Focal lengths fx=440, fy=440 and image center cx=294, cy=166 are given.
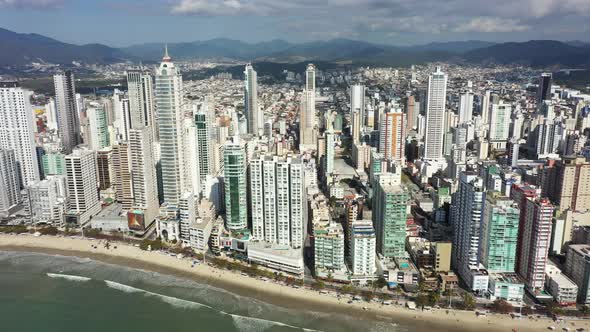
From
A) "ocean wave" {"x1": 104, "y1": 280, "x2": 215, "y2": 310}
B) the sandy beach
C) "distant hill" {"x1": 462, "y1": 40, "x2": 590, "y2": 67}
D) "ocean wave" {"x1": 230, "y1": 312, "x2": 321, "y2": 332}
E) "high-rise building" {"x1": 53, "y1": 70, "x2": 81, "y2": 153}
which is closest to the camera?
the sandy beach

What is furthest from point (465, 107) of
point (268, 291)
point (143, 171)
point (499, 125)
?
point (268, 291)

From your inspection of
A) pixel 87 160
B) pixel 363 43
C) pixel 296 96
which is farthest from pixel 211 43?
pixel 87 160

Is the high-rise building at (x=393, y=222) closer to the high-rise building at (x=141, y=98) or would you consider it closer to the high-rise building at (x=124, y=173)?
the high-rise building at (x=124, y=173)

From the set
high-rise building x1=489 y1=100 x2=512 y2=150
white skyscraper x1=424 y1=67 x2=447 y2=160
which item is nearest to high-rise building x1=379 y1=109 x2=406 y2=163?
white skyscraper x1=424 y1=67 x2=447 y2=160

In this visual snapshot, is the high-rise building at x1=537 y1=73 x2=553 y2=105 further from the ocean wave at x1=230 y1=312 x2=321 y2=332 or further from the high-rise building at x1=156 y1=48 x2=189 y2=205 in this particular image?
the ocean wave at x1=230 y1=312 x2=321 y2=332

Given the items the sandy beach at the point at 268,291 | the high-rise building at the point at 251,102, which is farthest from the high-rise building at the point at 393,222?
the high-rise building at the point at 251,102

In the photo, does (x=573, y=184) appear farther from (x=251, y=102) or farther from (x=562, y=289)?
(x=251, y=102)

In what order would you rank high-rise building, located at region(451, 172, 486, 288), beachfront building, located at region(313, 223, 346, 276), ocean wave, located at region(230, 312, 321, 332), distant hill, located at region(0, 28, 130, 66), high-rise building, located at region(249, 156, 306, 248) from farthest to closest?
1. distant hill, located at region(0, 28, 130, 66)
2. high-rise building, located at region(249, 156, 306, 248)
3. beachfront building, located at region(313, 223, 346, 276)
4. high-rise building, located at region(451, 172, 486, 288)
5. ocean wave, located at region(230, 312, 321, 332)

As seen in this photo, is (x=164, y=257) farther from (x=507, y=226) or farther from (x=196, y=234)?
(x=507, y=226)
